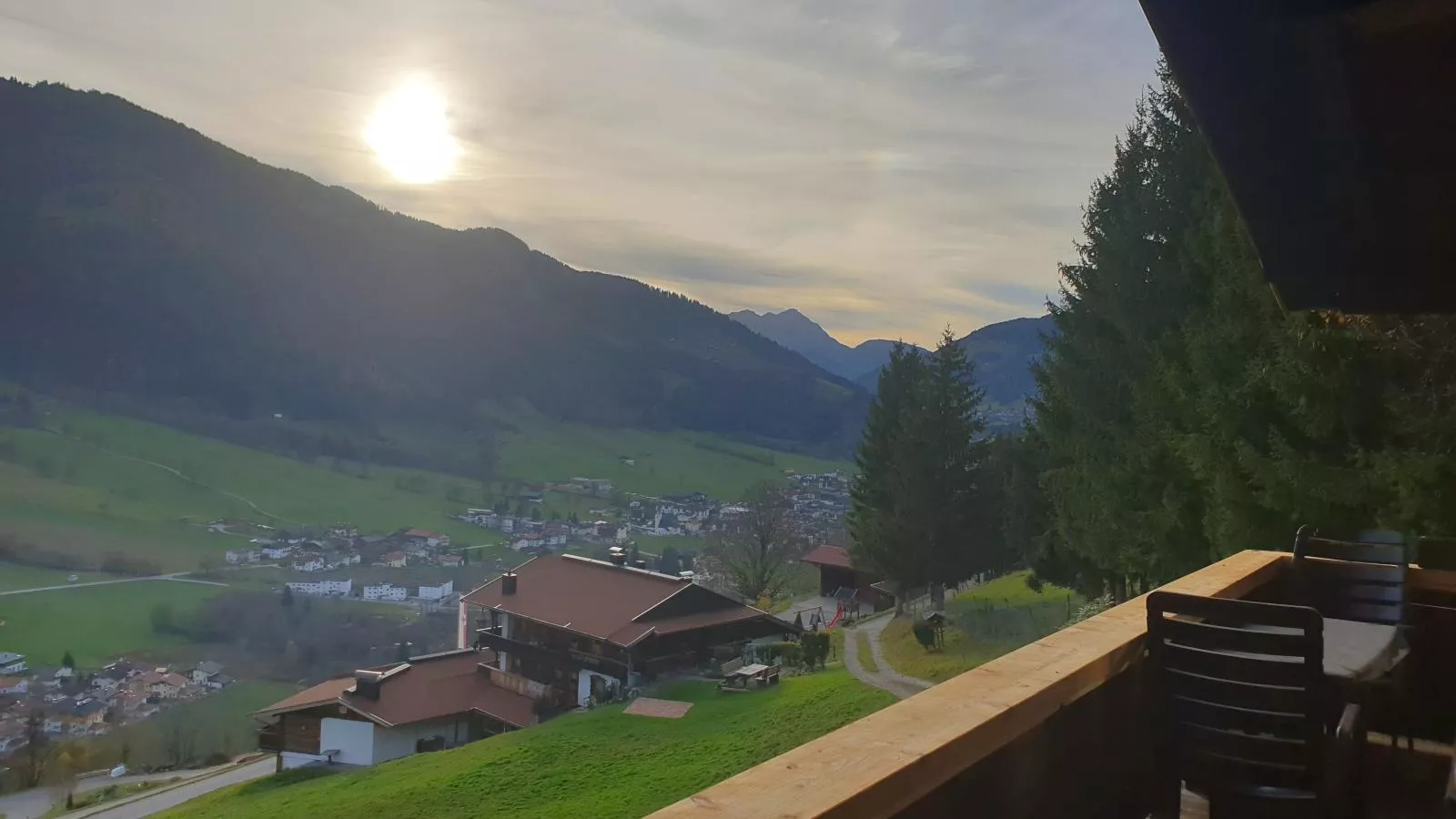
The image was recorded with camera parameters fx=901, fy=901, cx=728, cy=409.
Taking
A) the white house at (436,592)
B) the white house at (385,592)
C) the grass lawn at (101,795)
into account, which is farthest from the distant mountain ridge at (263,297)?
the grass lawn at (101,795)

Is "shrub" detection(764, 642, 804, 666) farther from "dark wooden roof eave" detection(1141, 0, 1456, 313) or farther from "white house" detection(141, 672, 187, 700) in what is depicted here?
"dark wooden roof eave" detection(1141, 0, 1456, 313)

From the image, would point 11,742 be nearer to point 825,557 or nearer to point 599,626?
point 599,626

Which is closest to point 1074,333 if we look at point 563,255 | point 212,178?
point 563,255

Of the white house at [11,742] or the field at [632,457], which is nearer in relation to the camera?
the white house at [11,742]

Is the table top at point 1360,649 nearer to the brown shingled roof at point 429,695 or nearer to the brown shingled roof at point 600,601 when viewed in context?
the brown shingled roof at point 600,601

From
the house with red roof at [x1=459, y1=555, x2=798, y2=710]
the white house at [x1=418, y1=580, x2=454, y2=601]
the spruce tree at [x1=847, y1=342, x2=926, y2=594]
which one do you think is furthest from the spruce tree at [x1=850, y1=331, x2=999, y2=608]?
the white house at [x1=418, y1=580, x2=454, y2=601]

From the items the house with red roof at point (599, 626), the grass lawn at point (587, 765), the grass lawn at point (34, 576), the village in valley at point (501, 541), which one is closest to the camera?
the grass lawn at point (587, 765)
